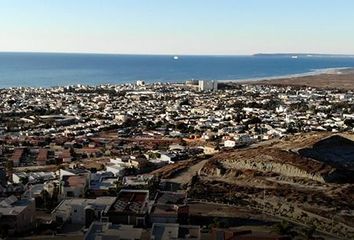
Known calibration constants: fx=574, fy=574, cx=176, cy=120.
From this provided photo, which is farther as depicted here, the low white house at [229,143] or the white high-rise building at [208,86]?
the white high-rise building at [208,86]

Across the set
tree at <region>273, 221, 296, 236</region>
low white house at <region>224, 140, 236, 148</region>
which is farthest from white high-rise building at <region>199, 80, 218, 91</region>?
tree at <region>273, 221, 296, 236</region>

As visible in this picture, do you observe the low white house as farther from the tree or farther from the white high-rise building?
the white high-rise building

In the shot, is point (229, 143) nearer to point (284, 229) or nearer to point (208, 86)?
point (284, 229)

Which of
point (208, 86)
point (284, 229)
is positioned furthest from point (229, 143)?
point (208, 86)

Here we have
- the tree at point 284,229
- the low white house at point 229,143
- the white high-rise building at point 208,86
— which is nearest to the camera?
the tree at point 284,229

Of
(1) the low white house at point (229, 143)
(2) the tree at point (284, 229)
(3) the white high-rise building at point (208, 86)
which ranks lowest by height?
(3) the white high-rise building at point (208, 86)

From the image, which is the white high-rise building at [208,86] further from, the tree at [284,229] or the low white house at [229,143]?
the tree at [284,229]

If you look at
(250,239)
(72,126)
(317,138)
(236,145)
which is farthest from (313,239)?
(72,126)

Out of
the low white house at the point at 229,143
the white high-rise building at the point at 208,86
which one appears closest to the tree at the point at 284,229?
the low white house at the point at 229,143

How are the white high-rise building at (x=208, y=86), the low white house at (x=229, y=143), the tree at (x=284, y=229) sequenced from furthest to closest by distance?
the white high-rise building at (x=208, y=86) < the low white house at (x=229, y=143) < the tree at (x=284, y=229)

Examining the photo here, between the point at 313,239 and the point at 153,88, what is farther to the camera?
the point at 153,88

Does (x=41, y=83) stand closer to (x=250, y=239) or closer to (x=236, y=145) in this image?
(x=236, y=145)
